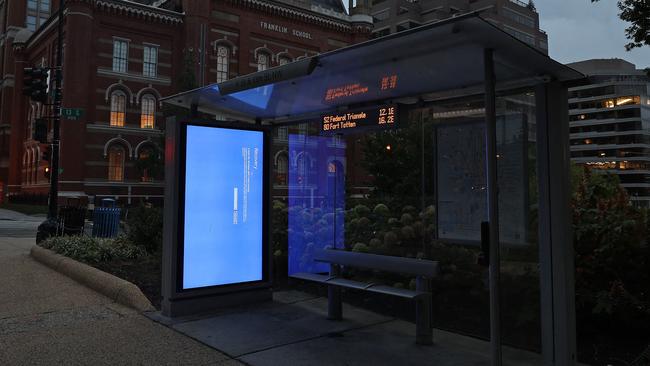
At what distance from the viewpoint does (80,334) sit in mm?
5914

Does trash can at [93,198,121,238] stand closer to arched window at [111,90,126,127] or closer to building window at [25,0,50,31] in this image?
arched window at [111,90,126,127]

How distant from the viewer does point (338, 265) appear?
7043 mm

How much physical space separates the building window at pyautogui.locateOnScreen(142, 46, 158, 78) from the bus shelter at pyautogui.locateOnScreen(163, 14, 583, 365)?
1429 inches

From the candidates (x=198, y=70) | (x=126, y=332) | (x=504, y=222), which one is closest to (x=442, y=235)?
(x=504, y=222)

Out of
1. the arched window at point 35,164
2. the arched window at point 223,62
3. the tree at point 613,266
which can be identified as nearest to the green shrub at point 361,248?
the tree at point 613,266

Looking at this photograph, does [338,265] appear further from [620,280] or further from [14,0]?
[14,0]

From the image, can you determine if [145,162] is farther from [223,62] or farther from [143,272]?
[143,272]

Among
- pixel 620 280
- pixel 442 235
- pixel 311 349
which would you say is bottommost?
pixel 311 349

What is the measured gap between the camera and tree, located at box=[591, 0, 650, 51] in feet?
26.4

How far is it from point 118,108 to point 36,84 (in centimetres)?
2572

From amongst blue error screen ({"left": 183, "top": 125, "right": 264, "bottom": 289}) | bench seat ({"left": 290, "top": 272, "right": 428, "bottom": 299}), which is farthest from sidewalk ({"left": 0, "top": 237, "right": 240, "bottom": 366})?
bench seat ({"left": 290, "top": 272, "right": 428, "bottom": 299})

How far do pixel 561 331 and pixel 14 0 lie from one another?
227 feet

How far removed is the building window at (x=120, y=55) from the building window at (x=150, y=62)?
1434mm

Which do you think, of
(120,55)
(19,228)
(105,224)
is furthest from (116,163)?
(105,224)
